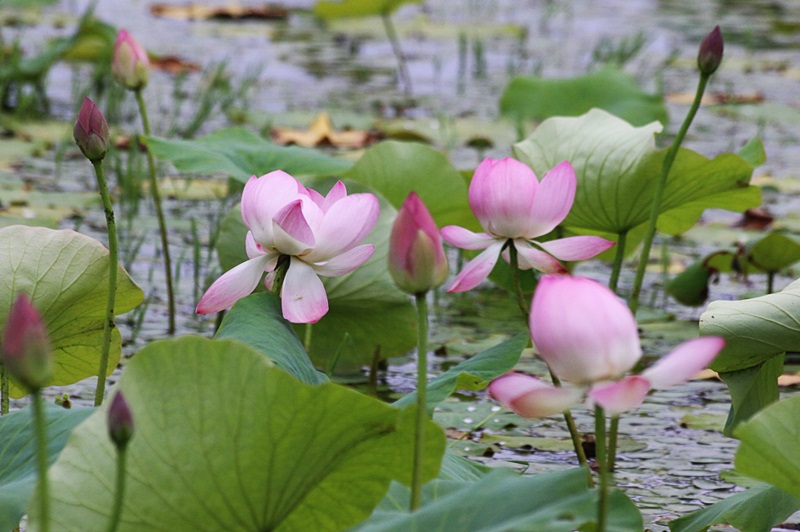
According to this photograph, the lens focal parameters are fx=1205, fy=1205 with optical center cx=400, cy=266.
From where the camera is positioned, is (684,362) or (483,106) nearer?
(684,362)

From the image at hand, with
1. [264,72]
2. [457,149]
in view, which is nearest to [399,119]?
[457,149]

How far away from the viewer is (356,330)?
1.63 m

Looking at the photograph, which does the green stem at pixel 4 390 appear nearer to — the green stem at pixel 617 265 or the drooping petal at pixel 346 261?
the drooping petal at pixel 346 261

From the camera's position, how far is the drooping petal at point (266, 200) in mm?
1025

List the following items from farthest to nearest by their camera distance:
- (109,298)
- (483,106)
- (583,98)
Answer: (483,106), (583,98), (109,298)

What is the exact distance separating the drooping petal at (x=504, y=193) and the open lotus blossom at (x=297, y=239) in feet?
0.33

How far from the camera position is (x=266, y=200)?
1025 millimetres

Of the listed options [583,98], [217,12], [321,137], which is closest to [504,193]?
[583,98]

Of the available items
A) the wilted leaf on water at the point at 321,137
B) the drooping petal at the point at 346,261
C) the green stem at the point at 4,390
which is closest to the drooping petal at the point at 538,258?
the drooping petal at the point at 346,261

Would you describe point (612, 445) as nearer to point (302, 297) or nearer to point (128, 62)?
point (302, 297)

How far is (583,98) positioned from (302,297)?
6.83 feet

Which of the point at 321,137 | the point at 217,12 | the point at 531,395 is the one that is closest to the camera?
the point at 531,395

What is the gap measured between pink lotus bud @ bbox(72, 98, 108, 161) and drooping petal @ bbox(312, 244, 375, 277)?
0.69 feet

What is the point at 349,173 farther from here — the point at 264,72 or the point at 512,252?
the point at 264,72
